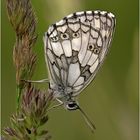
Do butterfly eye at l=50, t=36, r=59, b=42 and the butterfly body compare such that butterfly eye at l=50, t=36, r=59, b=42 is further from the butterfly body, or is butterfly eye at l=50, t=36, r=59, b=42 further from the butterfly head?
the butterfly head

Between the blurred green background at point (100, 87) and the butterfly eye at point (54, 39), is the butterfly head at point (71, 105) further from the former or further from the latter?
the blurred green background at point (100, 87)

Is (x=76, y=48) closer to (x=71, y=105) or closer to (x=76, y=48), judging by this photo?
(x=76, y=48)

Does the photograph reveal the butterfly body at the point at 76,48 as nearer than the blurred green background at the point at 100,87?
Yes

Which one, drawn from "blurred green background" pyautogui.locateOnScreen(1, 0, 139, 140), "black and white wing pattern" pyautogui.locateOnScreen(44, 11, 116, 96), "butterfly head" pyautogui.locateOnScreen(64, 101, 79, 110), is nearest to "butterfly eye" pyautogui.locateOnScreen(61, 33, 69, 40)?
"black and white wing pattern" pyautogui.locateOnScreen(44, 11, 116, 96)

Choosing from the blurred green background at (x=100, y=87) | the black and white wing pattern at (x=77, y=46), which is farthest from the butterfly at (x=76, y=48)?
the blurred green background at (x=100, y=87)

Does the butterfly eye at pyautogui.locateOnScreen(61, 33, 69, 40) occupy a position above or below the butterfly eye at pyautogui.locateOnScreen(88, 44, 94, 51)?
above

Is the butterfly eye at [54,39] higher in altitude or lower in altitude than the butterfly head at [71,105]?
higher

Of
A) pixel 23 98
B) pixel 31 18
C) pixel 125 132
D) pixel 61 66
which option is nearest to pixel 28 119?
pixel 23 98

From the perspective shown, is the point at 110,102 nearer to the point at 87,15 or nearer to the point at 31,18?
the point at 87,15
